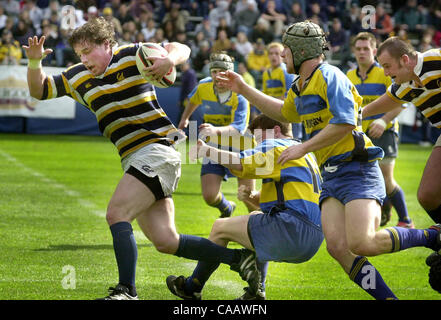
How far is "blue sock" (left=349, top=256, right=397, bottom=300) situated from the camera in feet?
16.4

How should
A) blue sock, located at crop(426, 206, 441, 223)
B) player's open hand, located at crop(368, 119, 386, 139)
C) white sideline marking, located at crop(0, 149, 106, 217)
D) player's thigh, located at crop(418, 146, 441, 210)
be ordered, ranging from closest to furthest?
player's thigh, located at crop(418, 146, 441, 210)
blue sock, located at crop(426, 206, 441, 223)
player's open hand, located at crop(368, 119, 386, 139)
white sideline marking, located at crop(0, 149, 106, 217)

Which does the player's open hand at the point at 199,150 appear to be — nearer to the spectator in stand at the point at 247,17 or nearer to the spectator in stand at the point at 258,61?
the spectator in stand at the point at 258,61

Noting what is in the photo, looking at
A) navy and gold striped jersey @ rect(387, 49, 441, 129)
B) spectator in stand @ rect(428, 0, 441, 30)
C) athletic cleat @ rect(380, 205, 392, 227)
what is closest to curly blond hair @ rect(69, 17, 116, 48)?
navy and gold striped jersey @ rect(387, 49, 441, 129)

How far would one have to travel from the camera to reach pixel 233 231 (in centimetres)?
538

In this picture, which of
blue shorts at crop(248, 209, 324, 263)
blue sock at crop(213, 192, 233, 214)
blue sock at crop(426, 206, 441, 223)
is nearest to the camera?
blue shorts at crop(248, 209, 324, 263)

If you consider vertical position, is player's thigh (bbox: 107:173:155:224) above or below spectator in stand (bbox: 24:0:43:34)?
below

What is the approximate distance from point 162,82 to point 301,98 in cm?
95

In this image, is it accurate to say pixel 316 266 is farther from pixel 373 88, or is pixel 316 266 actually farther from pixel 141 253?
pixel 373 88

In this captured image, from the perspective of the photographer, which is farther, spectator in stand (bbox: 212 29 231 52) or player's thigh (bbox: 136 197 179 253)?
spectator in stand (bbox: 212 29 231 52)

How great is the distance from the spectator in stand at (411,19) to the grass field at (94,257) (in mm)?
12810

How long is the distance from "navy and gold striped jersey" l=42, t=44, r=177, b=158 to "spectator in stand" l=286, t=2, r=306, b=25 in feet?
58.7

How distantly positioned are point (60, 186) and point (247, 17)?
1304cm

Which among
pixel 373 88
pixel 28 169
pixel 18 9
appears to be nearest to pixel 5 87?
pixel 18 9

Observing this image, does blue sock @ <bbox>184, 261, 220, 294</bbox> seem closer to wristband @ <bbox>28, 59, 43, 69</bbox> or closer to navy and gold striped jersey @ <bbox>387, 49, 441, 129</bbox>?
wristband @ <bbox>28, 59, 43, 69</bbox>
